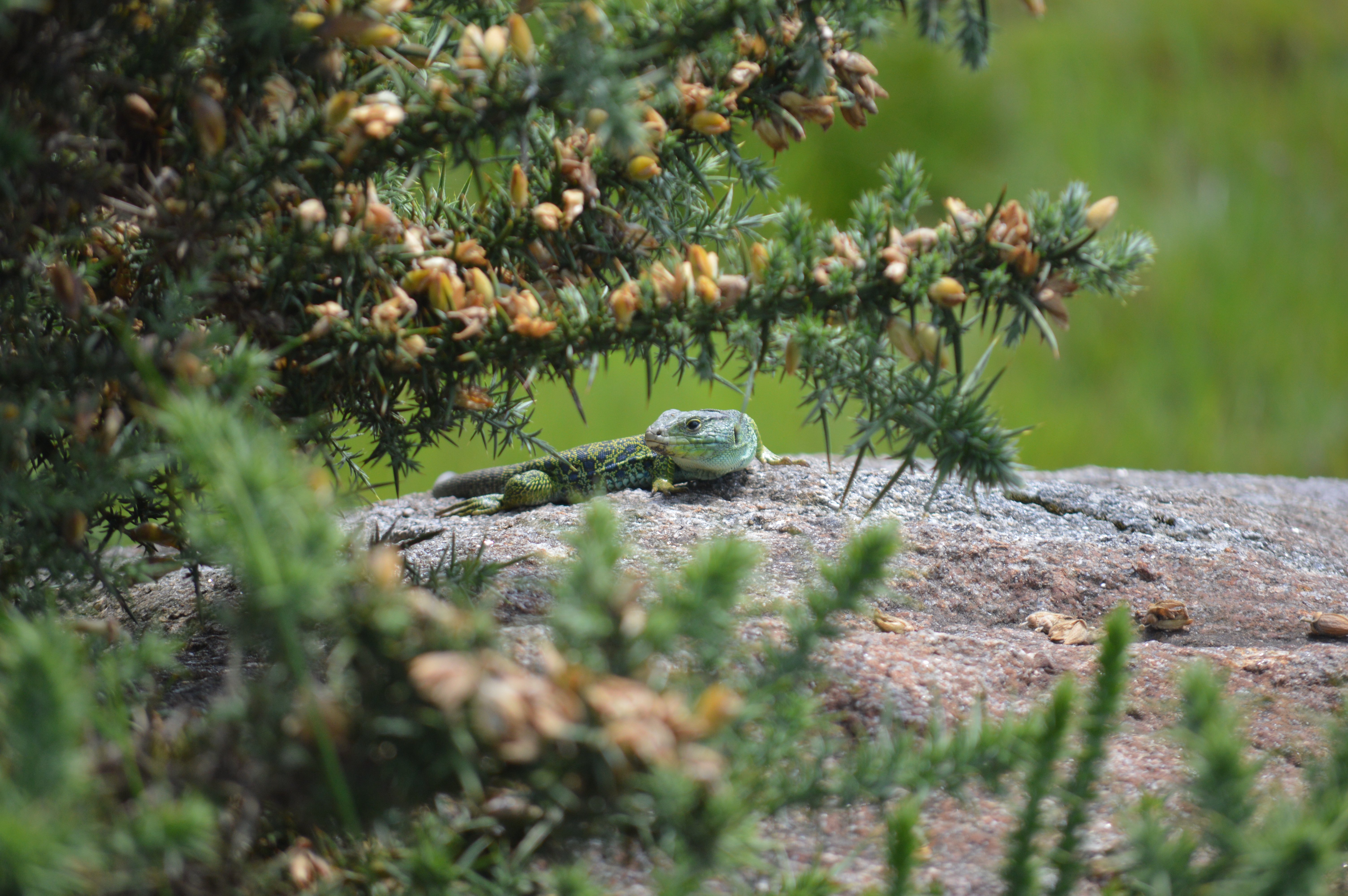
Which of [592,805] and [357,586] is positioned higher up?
[357,586]

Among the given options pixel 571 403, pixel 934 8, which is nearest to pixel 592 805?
pixel 934 8

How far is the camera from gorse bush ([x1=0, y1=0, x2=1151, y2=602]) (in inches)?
51.5

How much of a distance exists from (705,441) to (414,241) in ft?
6.71

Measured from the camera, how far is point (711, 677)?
121 centimetres

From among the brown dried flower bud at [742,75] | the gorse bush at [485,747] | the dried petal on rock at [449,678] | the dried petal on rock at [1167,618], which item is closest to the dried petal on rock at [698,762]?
the gorse bush at [485,747]

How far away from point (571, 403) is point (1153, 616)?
3.09m

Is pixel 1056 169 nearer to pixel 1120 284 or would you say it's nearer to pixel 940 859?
pixel 1120 284

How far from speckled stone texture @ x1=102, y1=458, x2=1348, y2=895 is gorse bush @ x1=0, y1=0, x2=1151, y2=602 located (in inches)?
17.4

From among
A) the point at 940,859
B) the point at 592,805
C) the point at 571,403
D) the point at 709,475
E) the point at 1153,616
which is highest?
the point at 571,403

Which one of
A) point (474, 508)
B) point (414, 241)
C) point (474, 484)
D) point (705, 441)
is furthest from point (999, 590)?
point (474, 484)

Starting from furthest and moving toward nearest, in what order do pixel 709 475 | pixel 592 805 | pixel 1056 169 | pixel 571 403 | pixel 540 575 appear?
pixel 1056 169 < pixel 571 403 < pixel 709 475 < pixel 540 575 < pixel 592 805

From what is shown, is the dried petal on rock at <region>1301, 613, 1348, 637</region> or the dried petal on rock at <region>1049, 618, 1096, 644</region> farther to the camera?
the dried petal on rock at <region>1301, 613, 1348, 637</region>

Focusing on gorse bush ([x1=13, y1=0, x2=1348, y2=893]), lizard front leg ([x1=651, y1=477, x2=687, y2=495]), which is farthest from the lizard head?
gorse bush ([x1=13, y1=0, x2=1348, y2=893])

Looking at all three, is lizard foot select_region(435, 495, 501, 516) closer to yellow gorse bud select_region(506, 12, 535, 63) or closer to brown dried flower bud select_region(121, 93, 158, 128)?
brown dried flower bud select_region(121, 93, 158, 128)
